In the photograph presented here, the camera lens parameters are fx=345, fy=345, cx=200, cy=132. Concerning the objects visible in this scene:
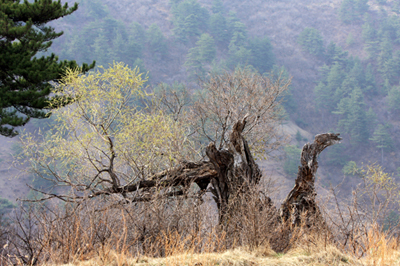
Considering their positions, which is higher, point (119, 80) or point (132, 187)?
point (119, 80)

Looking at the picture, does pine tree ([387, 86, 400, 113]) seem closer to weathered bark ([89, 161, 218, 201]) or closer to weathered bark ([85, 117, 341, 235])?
weathered bark ([85, 117, 341, 235])

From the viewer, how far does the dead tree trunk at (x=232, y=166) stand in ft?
26.0

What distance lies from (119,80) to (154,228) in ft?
13.7

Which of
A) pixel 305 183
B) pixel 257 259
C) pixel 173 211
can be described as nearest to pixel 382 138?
pixel 305 183

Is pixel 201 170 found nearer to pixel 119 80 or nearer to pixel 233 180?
pixel 233 180

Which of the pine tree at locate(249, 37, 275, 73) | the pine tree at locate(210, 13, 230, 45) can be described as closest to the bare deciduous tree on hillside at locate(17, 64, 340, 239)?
the pine tree at locate(249, 37, 275, 73)

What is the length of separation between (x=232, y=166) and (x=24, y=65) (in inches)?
269

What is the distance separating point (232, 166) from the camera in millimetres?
8117

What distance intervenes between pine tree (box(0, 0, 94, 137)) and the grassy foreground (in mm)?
6525

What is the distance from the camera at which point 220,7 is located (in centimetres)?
9144

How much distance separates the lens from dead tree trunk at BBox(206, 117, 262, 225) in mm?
7926

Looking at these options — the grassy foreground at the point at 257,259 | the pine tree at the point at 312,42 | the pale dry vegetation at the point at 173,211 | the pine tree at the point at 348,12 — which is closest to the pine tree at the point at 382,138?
the pine tree at the point at 312,42

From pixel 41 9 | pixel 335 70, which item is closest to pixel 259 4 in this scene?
pixel 335 70

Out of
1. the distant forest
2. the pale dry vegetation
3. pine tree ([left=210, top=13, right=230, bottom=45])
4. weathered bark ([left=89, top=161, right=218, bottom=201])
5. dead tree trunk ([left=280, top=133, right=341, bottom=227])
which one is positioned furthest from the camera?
pine tree ([left=210, top=13, right=230, bottom=45])
